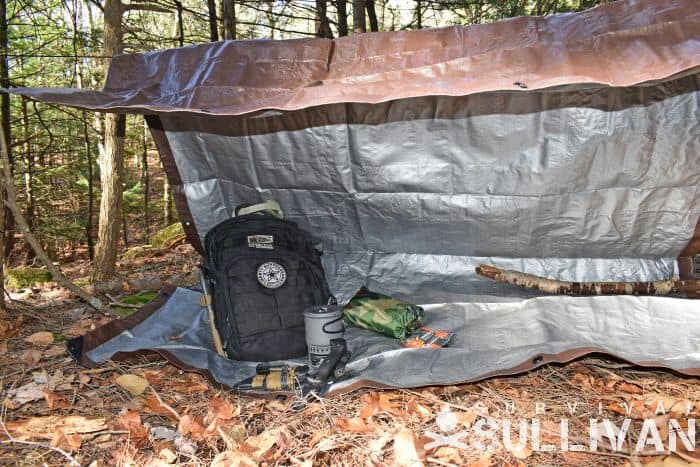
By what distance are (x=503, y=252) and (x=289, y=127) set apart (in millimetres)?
1517

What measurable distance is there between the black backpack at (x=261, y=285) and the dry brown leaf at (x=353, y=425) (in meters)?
0.76

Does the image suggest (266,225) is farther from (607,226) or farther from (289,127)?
(607,226)

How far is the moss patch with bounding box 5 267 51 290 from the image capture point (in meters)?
4.73

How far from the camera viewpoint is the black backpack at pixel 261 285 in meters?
2.69

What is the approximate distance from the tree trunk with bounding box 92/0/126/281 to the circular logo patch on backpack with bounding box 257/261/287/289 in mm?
2347

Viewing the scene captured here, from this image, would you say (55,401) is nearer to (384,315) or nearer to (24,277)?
(384,315)

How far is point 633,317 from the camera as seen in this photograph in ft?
8.49

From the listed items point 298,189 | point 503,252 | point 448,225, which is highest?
point 298,189

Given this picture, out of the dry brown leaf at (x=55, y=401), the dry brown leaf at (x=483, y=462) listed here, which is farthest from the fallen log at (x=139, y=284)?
the dry brown leaf at (x=483, y=462)

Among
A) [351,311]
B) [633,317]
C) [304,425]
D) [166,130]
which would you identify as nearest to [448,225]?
[351,311]

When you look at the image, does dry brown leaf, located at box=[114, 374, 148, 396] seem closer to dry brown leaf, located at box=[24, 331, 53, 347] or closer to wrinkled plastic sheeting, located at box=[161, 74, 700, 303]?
dry brown leaf, located at box=[24, 331, 53, 347]

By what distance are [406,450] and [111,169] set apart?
374 centimetres

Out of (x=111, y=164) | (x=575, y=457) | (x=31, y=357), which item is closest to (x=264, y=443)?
(x=575, y=457)

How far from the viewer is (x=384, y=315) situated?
284cm
